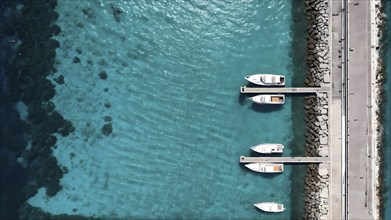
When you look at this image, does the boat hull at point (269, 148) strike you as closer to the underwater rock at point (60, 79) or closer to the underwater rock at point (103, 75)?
the underwater rock at point (103, 75)

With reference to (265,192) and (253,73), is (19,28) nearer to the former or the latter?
(253,73)

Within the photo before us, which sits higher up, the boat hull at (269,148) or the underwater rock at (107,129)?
the underwater rock at (107,129)

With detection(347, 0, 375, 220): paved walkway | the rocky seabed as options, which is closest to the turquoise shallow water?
the rocky seabed

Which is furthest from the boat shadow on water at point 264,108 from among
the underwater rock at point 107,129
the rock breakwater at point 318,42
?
the underwater rock at point 107,129

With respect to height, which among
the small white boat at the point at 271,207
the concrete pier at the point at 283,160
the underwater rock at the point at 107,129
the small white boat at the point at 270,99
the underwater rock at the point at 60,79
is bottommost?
the small white boat at the point at 271,207

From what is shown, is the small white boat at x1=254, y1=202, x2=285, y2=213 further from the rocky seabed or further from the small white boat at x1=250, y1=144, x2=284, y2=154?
the small white boat at x1=250, y1=144, x2=284, y2=154

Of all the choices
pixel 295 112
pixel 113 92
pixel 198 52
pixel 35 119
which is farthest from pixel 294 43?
pixel 35 119

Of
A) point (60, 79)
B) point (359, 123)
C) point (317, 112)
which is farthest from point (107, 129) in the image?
point (359, 123)
